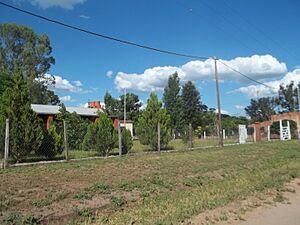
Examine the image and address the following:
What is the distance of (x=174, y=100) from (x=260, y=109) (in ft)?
167

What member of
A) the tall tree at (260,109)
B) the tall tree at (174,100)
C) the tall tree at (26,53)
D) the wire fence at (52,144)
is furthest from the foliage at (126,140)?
the tall tree at (260,109)

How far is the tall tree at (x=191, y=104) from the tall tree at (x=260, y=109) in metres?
37.5

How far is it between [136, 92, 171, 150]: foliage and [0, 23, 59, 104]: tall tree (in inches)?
992

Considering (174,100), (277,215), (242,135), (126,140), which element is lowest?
(277,215)

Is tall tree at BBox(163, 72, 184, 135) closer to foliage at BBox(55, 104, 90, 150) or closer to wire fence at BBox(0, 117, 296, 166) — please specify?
wire fence at BBox(0, 117, 296, 166)

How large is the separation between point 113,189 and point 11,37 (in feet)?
137

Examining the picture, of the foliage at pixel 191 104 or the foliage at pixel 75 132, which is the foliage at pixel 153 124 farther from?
the foliage at pixel 191 104

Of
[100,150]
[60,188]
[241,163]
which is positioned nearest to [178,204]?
[60,188]

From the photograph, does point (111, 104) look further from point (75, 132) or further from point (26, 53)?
point (75, 132)

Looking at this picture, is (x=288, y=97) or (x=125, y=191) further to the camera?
(x=288, y=97)

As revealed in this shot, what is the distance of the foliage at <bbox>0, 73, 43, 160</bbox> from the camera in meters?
13.5

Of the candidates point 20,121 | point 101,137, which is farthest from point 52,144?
point 101,137

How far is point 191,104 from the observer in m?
64.5

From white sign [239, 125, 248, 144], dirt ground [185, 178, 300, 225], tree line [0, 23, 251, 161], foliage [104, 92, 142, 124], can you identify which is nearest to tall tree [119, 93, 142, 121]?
foliage [104, 92, 142, 124]
